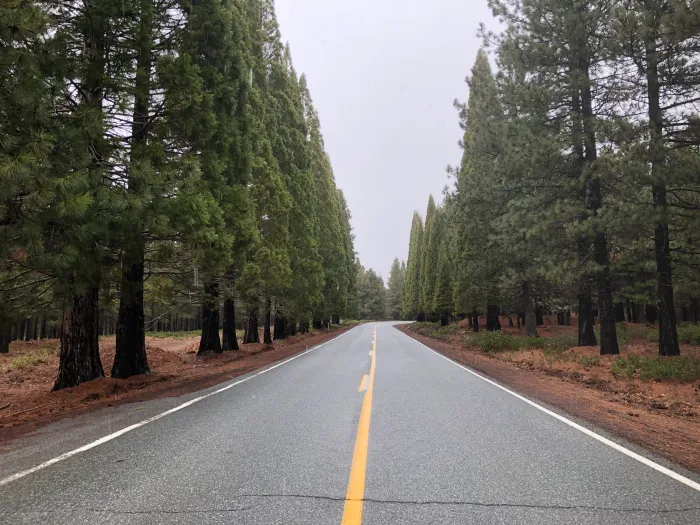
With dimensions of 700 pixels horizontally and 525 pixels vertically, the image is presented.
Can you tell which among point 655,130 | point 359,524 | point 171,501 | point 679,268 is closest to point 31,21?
point 171,501

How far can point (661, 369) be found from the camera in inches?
401

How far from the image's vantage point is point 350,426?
600cm

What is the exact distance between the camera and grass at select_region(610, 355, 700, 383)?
983 cm

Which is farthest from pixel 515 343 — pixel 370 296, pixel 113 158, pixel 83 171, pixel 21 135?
pixel 370 296

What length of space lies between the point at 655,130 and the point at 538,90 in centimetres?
418

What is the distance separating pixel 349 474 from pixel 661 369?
9278 millimetres

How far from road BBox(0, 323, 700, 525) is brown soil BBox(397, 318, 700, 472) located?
30.4 inches

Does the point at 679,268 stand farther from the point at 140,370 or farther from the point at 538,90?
the point at 140,370

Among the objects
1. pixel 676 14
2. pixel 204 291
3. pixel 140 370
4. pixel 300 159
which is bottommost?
pixel 140 370

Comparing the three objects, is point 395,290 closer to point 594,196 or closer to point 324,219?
point 324,219

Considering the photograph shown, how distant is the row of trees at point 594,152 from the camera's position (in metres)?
11.4

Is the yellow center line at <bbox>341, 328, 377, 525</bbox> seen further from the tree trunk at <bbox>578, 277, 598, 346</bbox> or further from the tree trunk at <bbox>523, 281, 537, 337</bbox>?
the tree trunk at <bbox>523, 281, 537, 337</bbox>

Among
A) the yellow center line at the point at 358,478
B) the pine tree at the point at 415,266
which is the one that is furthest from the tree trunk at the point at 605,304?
the pine tree at the point at 415,266

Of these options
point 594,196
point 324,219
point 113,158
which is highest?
point 324,219
